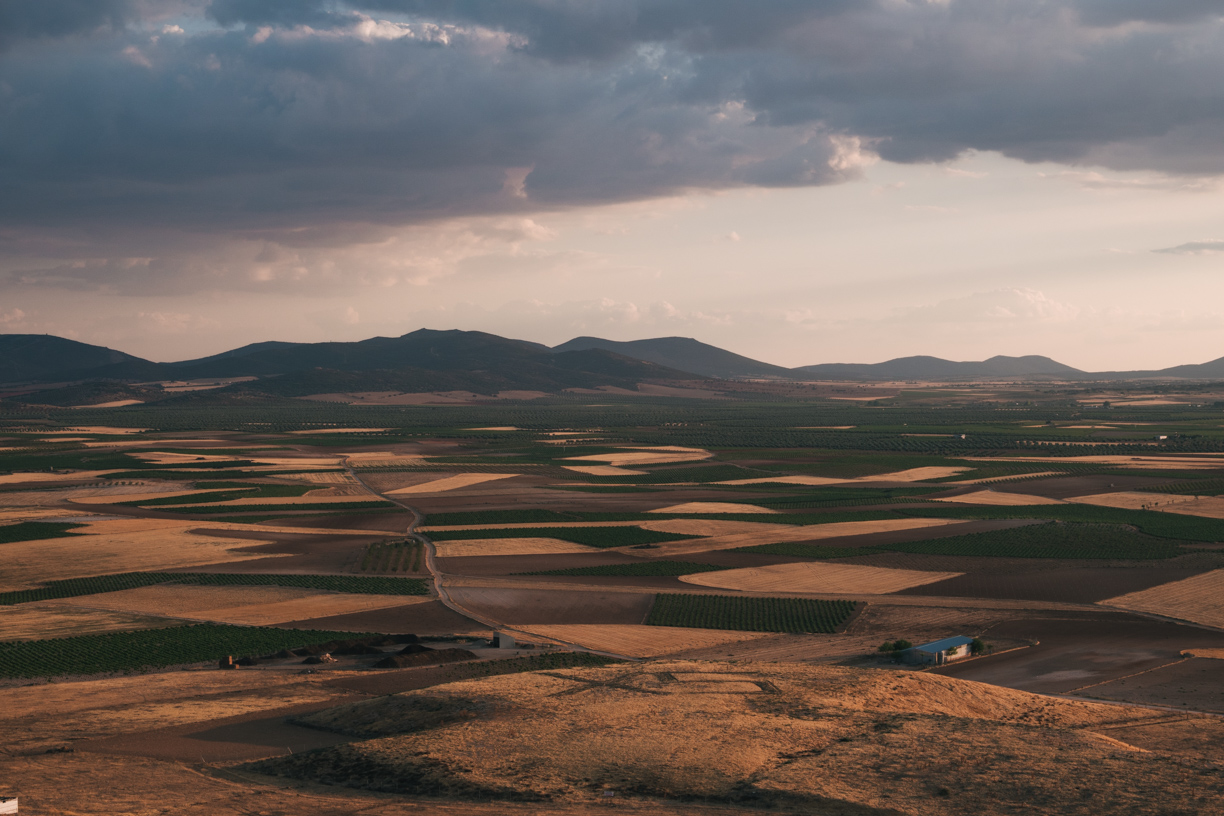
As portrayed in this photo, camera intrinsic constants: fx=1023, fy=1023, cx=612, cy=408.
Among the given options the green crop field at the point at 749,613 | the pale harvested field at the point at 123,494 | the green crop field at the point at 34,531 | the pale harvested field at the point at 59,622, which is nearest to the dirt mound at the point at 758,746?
the green crop field at the point at 749,613

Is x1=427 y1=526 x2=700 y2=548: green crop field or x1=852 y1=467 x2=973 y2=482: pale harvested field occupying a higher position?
x1=852 y1=467 x2=973 y2=482: pale harvested field

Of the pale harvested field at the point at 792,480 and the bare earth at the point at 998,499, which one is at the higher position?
the pale harvested field at the point at 792,480

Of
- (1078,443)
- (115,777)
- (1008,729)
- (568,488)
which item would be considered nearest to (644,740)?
(1008,729)

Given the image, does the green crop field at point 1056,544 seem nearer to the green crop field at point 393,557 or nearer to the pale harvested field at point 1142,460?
the green crop field at point 393,557

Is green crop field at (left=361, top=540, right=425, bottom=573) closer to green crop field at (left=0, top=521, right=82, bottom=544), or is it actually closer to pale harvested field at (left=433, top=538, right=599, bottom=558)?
pale harvested field at (left=433, top=538, right=599, bottom=558)

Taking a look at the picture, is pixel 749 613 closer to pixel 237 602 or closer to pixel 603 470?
pixel 237 602

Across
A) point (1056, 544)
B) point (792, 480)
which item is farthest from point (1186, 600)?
point (792, 480)

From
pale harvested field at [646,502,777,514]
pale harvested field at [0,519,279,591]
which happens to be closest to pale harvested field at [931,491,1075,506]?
pale harvested field at [646,502,777,514]

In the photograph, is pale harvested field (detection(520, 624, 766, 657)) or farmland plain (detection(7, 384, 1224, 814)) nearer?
farmland plain (detection(7, 384, 1224, 814))
